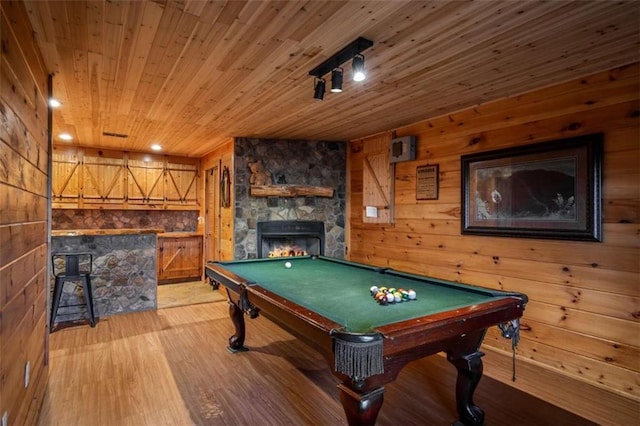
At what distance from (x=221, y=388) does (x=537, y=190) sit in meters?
3.07

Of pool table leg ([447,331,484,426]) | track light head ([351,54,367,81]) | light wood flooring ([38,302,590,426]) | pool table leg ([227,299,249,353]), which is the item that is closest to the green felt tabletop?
pool table leg ([447,331,484,426])

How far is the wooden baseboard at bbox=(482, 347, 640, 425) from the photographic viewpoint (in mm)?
2402

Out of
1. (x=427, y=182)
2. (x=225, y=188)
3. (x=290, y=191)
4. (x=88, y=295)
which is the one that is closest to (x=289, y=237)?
(x=290, y=191)

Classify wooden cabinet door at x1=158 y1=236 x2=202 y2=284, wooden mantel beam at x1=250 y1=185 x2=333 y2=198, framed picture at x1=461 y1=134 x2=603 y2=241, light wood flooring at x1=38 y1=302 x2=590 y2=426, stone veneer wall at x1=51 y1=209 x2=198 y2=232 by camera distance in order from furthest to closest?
wooden cabinet door at x1=158 y1=236 x2=202 y2=284, stone veneer wall at x1=51 y1=209 x2=198 y2=232, wooden mantel beam at x1=250 y1=185 x2=333 y2=198, framed picture at x1=461 y1=134 x2=603 y2=241, light wood flooring at x1=38 y1=302 x2=590 y2=426

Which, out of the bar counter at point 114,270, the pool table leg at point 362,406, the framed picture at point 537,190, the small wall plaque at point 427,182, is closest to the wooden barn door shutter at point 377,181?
the small wall plaque at point 427,182

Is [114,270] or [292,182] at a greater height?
[292,182]

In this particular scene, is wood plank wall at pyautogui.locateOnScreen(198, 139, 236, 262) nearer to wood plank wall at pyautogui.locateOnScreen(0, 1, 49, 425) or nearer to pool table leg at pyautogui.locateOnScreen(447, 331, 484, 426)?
wood plank wall at pyautogui.locateOnScreen(0, 1, 49, 425)

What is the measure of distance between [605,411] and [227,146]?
513cm

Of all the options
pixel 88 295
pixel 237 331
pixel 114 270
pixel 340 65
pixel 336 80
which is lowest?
pixel 237 331

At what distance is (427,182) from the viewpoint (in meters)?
4.10

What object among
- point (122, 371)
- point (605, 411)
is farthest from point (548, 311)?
point (122, 371)

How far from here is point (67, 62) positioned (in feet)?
8.45

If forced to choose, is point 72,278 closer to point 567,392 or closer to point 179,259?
point 179,259

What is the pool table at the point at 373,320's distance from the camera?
1.59 m
